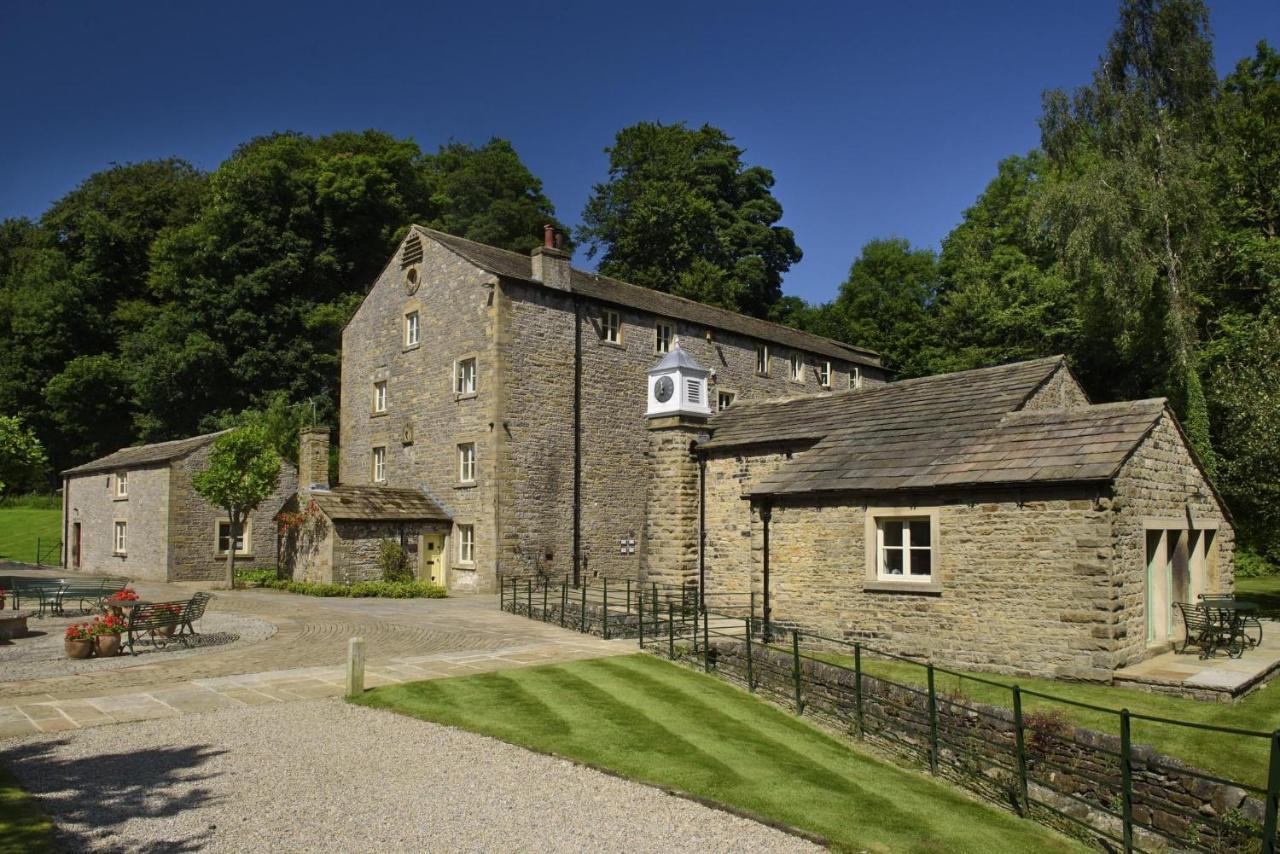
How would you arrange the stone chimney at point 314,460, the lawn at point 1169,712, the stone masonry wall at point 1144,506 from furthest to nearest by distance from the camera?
the stone chimney at point 314,460
the stone masonry wall at point 1144,506
the lawn at point 1169,712

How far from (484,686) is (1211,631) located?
38.1ft

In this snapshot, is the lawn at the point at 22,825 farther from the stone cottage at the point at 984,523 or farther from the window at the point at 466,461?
the window at the point at 466,461

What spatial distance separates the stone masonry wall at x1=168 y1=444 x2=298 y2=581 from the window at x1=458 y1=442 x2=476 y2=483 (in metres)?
8.28

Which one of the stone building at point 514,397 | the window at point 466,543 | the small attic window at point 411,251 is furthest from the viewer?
the small attic window at point 411,251

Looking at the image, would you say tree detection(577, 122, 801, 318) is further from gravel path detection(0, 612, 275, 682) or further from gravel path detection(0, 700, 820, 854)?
gravel path detection(0, 700, 820, 854)

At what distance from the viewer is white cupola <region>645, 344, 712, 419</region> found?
2067 centimetres

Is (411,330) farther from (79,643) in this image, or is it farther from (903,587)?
(903,587)

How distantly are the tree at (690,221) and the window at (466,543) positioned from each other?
2459cm

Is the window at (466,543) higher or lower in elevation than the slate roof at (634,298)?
lower

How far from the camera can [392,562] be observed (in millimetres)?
26312

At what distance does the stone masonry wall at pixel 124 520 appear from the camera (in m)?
30.5

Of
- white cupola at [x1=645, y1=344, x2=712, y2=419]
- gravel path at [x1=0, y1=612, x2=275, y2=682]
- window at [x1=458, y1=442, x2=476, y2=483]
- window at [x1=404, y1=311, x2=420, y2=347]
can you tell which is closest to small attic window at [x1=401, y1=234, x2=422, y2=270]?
window at [x1=404, y1=311, x2=420, y2=347]

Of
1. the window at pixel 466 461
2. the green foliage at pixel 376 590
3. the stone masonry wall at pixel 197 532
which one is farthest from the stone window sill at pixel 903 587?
the stone masonry wall at pixel 197 532

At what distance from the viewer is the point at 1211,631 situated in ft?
46.6
